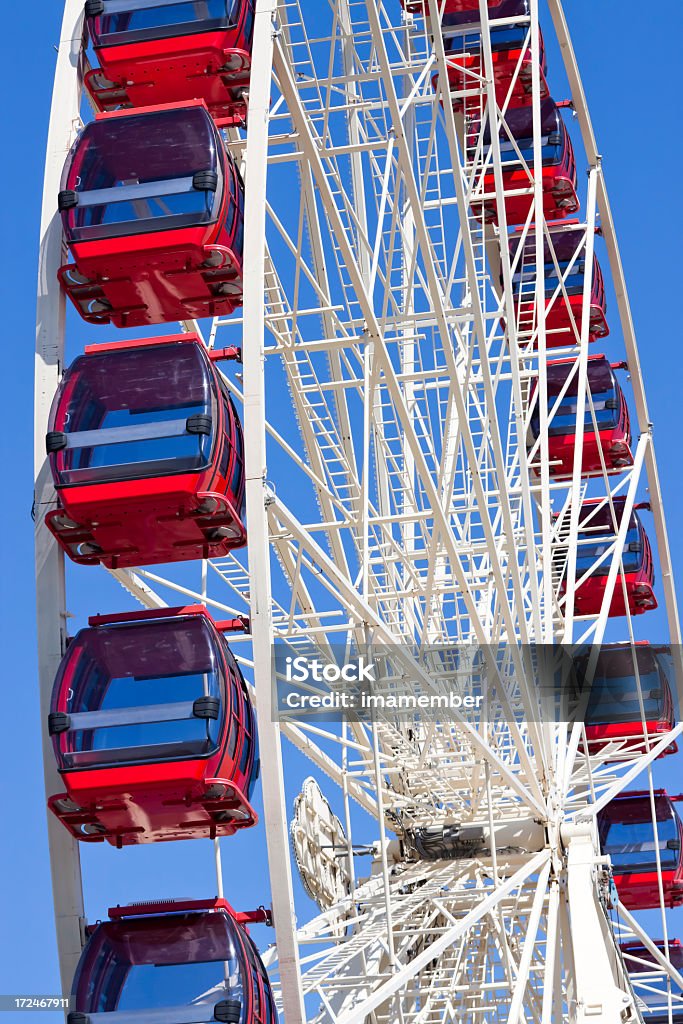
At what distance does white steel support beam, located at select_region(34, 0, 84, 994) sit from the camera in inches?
546

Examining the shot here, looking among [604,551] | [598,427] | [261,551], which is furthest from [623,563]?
[261,551]

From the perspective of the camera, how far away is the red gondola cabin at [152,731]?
13289mm

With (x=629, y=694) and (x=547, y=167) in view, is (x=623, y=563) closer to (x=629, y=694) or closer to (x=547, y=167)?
(x=629, y=694)

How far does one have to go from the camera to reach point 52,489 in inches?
566

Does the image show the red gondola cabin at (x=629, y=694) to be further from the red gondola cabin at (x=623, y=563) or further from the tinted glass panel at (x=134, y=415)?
the tinted glass panel at (x=134, y=415)

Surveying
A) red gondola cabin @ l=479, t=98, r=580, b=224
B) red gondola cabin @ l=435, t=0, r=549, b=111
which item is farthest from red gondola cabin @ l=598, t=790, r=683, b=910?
red gondola cabin @ l=435, t=0, r=549, b=111

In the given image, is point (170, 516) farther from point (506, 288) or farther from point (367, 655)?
point (506, 288)

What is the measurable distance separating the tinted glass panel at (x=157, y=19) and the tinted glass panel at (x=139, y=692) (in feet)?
17.5

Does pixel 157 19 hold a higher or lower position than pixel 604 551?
higher

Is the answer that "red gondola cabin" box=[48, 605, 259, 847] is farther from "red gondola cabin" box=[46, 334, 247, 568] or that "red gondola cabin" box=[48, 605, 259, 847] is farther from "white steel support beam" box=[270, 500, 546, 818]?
"white steel support beam" box=[270, 500, 546, 818]

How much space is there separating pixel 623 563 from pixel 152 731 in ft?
47.8

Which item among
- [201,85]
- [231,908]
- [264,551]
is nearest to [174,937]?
[231,908]

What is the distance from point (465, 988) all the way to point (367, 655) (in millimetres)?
5214

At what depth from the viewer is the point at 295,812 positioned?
22688mm
